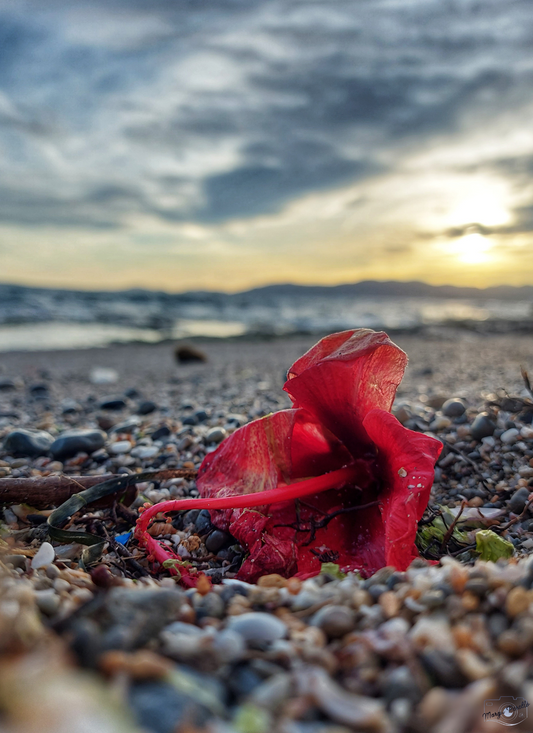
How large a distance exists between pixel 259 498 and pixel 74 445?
194cm

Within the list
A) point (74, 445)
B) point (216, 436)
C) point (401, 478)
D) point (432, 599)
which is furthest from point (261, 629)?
point (74, 445)

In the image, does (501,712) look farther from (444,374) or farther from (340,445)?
(444,374)

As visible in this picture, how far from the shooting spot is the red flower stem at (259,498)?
6.26ft

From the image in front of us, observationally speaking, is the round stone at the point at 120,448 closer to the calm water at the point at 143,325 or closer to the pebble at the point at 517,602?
the pebble at the point at 517,602

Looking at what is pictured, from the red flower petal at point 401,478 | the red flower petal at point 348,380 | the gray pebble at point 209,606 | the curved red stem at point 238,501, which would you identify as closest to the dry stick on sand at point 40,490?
the curved red stem at point 238,501

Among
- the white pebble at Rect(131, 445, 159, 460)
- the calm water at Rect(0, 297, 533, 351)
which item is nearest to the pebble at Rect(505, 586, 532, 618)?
the white pebble at Rect(131, 445, 159, 460)

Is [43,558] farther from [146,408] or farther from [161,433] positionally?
[146,408]

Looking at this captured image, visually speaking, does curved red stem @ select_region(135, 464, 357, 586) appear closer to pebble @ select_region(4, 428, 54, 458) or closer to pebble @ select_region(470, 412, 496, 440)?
pebble @ select_region(470, 412, 496, 440)

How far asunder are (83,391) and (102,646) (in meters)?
6.33

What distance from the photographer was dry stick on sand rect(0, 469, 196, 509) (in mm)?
2428

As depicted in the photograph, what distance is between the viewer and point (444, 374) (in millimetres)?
7391

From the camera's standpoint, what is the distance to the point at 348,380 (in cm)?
204

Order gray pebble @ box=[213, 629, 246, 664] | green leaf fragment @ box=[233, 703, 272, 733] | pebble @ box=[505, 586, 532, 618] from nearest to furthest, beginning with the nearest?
green leaf fragment @ box=[233, 703, 272, 733]
gray pebble @ box=[213, 629, 246, 664]
pebble @ box=[505, 586, 532, 618]

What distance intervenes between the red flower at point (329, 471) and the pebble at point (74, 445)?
4.82ft
